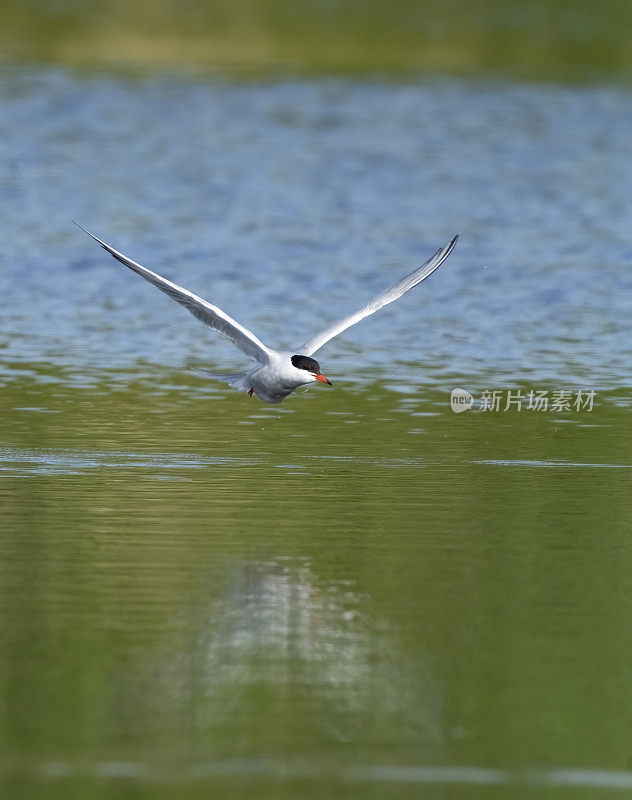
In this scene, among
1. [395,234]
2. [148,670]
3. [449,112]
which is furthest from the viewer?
[449,112]

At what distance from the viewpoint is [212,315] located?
11227mm

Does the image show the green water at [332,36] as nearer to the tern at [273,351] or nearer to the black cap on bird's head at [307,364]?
the tern at [273,351]

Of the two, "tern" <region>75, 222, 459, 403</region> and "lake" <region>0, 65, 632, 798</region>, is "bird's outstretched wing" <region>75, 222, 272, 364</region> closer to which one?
"tern" <region>75, 222, 459, 403</region>

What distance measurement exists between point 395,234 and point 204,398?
9.51 metres

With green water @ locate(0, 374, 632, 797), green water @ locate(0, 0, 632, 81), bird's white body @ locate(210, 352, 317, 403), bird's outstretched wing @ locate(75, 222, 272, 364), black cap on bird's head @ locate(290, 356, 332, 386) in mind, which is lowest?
green water @ locate(0, 374, 632, 797)

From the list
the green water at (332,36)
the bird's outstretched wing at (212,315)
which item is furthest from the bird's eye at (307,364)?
the green water at (332,36)

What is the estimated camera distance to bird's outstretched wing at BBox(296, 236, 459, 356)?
11641 millimetres

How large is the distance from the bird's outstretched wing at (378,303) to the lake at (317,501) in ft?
2.40

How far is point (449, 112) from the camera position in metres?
35.4

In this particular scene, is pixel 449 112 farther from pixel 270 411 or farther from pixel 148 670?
pixel 148 670

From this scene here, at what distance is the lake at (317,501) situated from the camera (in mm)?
6508

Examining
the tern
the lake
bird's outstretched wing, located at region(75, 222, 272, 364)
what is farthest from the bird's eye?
the lake

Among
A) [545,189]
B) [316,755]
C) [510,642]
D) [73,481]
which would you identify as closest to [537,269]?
[545,189]

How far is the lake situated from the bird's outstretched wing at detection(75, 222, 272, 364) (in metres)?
0.69
